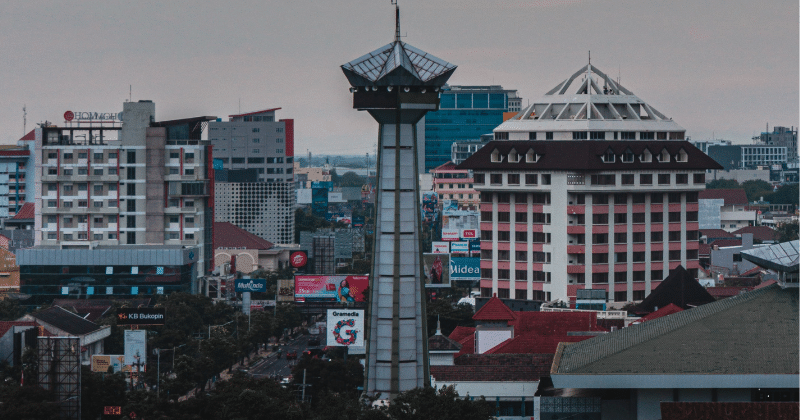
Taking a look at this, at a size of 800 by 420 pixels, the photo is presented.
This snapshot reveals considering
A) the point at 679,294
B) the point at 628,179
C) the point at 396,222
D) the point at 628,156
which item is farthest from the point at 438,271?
the point at 396,222

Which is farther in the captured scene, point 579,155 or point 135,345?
point 579,155

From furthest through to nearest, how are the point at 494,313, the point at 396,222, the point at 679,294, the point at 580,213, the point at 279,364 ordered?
the point at 580,213 → the point at 279,364 → the point at 679,294 → the point at 494,313 → the point at 396,222

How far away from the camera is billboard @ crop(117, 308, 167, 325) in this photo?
146 m

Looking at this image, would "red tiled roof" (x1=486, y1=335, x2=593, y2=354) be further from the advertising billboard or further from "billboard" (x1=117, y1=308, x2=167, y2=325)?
"billboard" (x1=117, y1=308, x2=167, y2=325)

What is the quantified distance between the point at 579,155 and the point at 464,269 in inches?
1298

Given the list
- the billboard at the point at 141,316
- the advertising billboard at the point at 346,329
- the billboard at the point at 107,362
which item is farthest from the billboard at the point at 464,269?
the billboard at the point at 107,362

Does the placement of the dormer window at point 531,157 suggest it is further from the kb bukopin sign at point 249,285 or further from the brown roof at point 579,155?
the kb bukopin sign at point 249,285

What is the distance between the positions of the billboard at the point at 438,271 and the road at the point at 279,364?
2080 cm

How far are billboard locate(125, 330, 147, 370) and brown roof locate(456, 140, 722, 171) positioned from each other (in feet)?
139

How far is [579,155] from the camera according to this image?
15775cm

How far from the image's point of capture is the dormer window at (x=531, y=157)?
521 ft

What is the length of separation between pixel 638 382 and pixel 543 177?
285 ft

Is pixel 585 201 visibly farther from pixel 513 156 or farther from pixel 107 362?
pixel 107 362

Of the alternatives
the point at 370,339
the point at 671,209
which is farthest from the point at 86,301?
the point at 370,339
